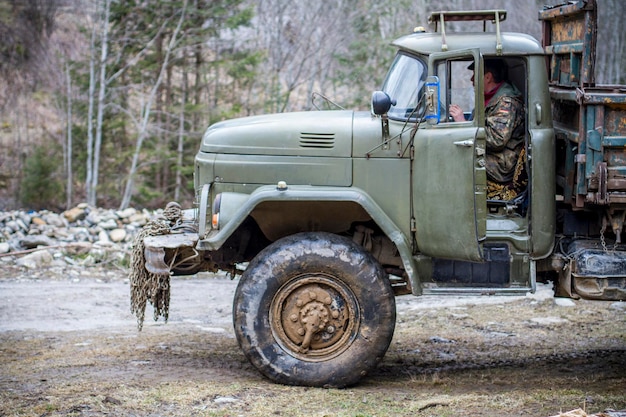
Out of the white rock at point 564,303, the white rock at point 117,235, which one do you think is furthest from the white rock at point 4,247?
the white rock at point 564,303

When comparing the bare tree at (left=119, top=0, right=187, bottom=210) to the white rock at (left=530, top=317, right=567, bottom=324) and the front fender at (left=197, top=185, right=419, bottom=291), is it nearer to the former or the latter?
the white rock at (left=530, top=317, right=567, bottom=324)

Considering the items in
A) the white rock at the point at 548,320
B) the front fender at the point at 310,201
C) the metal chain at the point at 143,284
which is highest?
the front fender at the point at 310,201

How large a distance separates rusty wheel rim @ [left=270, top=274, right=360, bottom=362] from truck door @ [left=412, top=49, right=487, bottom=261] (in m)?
0.70

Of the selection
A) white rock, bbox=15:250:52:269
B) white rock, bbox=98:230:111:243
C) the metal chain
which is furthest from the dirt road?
white rock, bbox=98:230:111:243

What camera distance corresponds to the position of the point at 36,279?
33.7 feet

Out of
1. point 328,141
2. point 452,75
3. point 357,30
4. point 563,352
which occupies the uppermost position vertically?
point 357,30

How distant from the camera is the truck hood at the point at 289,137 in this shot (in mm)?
5992

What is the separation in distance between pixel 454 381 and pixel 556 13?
9.96 feet

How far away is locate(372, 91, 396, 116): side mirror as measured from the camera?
18.7 feet

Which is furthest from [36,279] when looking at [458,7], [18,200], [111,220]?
[458,7]

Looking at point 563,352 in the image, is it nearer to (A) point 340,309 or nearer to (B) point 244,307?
(A) point 340,309

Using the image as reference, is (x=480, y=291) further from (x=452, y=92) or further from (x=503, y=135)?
(x=452, y=92)

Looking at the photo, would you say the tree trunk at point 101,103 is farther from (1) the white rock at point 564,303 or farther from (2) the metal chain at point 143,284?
(2) the metal chain at point 143,284

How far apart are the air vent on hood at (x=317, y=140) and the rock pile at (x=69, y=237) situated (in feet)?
17.6
